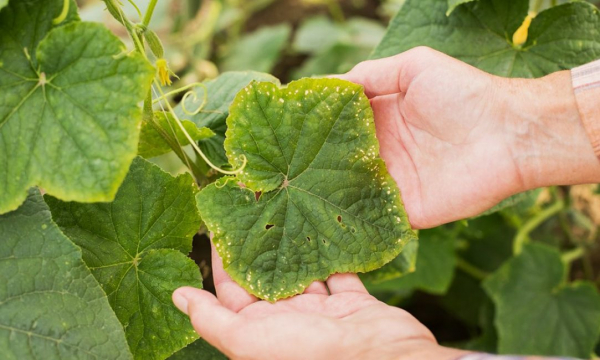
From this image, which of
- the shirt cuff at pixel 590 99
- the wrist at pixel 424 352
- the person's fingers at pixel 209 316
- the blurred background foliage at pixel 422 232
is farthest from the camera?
the blurred background foliage at pixel 422 232

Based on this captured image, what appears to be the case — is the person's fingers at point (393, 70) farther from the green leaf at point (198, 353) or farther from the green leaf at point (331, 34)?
the green leaf at point (331, 34)

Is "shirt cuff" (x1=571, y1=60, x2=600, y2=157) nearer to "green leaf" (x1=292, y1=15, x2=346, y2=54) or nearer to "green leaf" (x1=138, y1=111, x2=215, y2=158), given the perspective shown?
"green leaf" (x1=138, y1=111, x2=215, y2=158)

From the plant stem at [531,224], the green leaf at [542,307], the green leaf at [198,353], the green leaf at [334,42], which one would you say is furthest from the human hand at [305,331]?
the green leaf at [334,42]

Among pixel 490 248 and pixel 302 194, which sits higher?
pixel 302 194

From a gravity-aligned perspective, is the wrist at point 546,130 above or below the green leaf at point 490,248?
above

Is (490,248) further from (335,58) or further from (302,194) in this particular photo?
(302,194)

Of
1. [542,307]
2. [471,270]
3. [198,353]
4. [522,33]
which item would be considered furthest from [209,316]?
[471,270]

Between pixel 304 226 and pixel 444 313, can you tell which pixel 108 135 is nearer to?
pixel 304 226

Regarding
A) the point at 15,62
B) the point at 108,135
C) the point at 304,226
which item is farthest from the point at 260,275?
the point at 15,62
